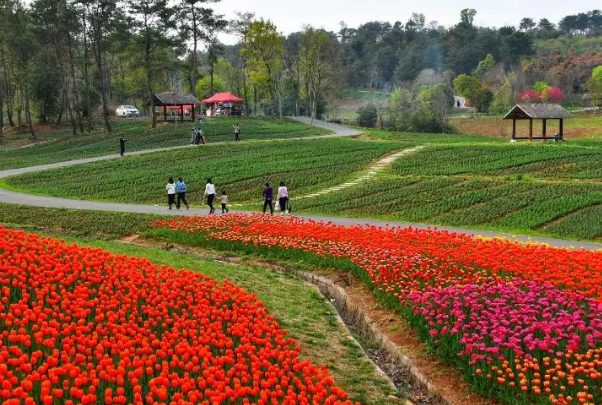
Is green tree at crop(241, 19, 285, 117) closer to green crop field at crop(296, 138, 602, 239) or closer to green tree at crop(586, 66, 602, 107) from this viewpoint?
green crop field at crop(296, 138, 602, 239)

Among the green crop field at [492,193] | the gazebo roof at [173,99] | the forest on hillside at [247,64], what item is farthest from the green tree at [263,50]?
the green crop field at [492,193]

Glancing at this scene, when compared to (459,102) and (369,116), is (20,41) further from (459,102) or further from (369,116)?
(459,102)

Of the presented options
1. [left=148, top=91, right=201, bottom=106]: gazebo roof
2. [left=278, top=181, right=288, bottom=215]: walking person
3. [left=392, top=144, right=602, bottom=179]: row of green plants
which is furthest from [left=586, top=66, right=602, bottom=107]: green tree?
[left=278, top=181, right=288, bottom=215]: walking person

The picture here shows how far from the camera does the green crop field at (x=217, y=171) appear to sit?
3888cm

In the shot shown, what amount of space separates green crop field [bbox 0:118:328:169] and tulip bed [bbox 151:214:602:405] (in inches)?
1514

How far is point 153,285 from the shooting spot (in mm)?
12930

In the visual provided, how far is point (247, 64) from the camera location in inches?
3359

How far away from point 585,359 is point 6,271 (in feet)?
32.9

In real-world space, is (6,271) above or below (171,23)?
below

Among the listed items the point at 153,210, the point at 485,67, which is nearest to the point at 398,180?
the point at 153,210

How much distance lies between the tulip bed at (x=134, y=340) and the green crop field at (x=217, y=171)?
23.8m

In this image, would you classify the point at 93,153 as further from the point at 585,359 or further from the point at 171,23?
the point at 585,359

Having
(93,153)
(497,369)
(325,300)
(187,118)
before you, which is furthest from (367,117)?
(497,369)

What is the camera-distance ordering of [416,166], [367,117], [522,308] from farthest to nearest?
[367,117] < [416,166] < [522,308]
